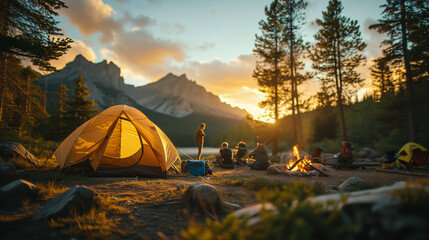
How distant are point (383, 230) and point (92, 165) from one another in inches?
318

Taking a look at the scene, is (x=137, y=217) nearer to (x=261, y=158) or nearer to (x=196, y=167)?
(x=196, y=167)

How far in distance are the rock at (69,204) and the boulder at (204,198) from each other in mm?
1794

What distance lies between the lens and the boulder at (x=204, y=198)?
12.7 feet

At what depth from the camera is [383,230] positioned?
4.26ft

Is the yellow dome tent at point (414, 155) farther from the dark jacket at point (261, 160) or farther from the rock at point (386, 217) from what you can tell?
the rock at point (386, 217)

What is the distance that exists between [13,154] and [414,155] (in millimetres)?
17671

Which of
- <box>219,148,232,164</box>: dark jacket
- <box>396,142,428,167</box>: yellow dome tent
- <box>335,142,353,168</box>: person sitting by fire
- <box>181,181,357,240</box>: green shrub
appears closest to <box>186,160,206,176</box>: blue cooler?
<box>219,148,232,164</box>: dark jacket

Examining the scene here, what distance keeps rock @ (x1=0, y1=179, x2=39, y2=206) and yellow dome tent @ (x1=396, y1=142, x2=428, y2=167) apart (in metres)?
15.1

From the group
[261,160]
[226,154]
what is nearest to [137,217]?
[226,154]

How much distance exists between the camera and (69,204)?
10.8 ft

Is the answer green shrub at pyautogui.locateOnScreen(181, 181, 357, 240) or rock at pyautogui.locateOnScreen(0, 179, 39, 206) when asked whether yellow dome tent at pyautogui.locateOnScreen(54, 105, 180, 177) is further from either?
green shrub at pyautogui.locateOnScreen(181, 181, 357, 240)

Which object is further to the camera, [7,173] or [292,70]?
[292,70]

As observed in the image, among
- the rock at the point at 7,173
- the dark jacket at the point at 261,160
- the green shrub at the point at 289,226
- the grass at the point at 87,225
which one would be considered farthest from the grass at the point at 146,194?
the dark jacket at the point at 261,160

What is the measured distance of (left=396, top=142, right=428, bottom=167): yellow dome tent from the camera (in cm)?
993
